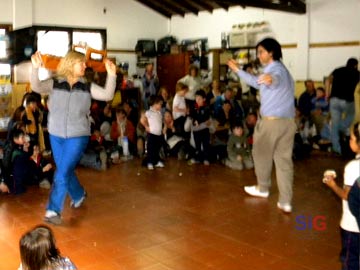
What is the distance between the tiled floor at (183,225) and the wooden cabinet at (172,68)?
5.79m

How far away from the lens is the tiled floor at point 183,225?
11.1ft

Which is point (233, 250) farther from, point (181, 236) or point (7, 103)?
point (7, 103)

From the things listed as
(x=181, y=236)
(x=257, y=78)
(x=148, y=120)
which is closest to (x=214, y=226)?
(x=181, y=236)

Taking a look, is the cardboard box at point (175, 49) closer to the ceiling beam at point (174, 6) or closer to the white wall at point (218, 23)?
the white wall at point (218, 23)

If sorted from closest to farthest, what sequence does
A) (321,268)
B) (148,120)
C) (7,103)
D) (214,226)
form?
1. (321,268)
2. (214,226)
3. (148,120)
4. (7,103)

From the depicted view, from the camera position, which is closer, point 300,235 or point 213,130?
point 300,235

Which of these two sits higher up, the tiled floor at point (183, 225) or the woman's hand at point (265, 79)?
the woman's hand at point (265, 79)

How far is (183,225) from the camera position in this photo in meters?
4.15

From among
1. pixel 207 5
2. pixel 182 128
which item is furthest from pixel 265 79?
pixel 207 5

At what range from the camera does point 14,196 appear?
16.9 feet

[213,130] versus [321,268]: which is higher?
[213,130]

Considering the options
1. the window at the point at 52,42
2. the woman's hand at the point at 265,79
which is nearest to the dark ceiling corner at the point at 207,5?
the window at the point at 52,42

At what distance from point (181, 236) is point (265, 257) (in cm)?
77

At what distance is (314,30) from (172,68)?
12.5 feet
